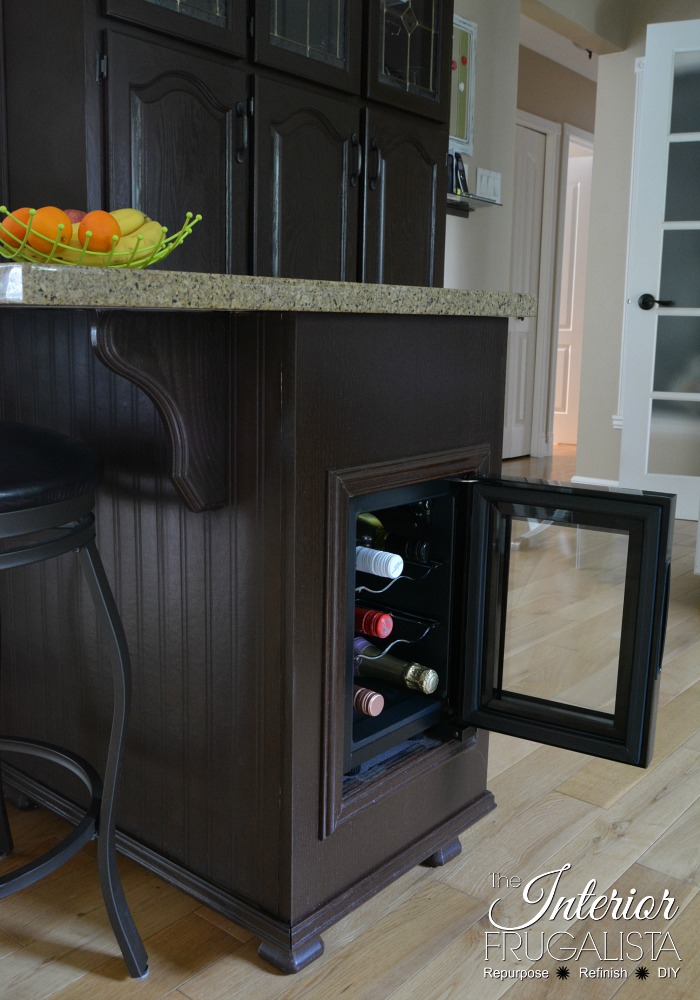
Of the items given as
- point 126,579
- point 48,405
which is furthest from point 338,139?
point 126,579

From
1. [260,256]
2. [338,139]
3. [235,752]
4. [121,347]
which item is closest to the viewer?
[121,347]

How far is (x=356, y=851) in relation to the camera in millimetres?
1354

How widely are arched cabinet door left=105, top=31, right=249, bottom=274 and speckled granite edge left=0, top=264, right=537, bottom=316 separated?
122cm

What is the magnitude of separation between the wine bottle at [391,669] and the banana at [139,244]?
0.70 metres

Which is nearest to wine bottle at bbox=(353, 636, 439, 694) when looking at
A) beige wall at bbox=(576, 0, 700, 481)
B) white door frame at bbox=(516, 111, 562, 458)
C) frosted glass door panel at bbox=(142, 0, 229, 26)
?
frosted glass door panel at bbox=(142, 0, 229, 26)

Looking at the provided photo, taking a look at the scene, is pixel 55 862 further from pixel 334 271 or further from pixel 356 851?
pixel 334 271

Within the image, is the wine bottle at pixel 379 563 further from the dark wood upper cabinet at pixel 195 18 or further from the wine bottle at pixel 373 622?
the dark wood upper cabinet at pixel 195 18

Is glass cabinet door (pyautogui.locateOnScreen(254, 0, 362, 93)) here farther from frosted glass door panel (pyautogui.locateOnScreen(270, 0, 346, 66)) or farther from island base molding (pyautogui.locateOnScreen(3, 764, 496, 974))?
island base molding (pyautogui.locateOnScreen(3, 764, 496, 974))

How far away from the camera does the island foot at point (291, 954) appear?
1244 millimetres

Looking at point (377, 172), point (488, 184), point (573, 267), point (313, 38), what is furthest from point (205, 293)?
point (573, 267)

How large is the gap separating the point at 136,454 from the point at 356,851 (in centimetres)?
67

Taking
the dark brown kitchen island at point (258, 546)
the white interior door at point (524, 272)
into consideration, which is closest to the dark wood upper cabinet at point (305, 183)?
the dark brown kitchen island at point (258, 546)

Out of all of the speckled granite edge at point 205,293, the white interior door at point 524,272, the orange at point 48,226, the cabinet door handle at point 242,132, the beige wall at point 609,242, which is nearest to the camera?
the speckled granite edge at point 205,293

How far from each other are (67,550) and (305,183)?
6.09 feet
